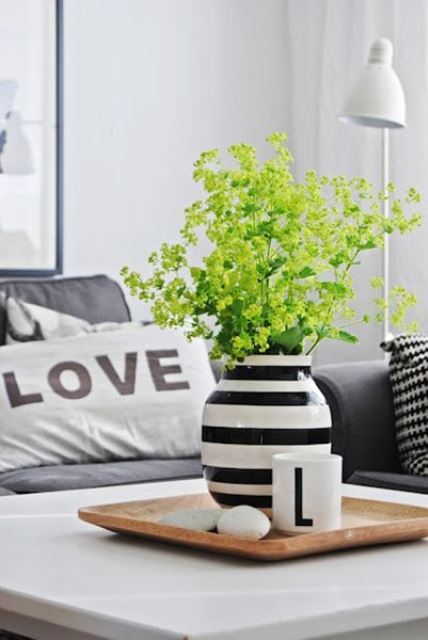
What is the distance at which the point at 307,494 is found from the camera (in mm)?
1397

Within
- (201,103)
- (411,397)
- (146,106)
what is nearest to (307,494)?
(411,397)

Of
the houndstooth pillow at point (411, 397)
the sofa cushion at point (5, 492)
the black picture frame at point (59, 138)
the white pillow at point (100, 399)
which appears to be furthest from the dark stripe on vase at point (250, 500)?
the black picture frame at point (59, 138)

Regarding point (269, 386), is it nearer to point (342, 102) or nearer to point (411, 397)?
point (411, 397)

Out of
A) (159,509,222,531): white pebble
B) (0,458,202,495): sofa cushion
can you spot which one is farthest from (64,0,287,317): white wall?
(159,509,222,531): white pebble

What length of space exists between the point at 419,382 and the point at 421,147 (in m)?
1.17

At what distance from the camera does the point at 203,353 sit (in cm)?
306

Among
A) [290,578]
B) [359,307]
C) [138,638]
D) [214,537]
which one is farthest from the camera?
[359,307]

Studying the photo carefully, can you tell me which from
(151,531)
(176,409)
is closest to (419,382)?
(176,409)

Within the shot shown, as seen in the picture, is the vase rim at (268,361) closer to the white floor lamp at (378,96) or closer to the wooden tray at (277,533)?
the wooden tray at (277,533)

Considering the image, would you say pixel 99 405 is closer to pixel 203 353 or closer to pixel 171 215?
pixel 203 353

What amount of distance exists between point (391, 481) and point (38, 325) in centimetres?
98

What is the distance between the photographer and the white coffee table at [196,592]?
1026 mm

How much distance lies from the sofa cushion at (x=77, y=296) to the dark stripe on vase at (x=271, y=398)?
1576mm

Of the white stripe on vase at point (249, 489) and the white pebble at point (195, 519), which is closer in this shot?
the white pebble at point (195, 519)
